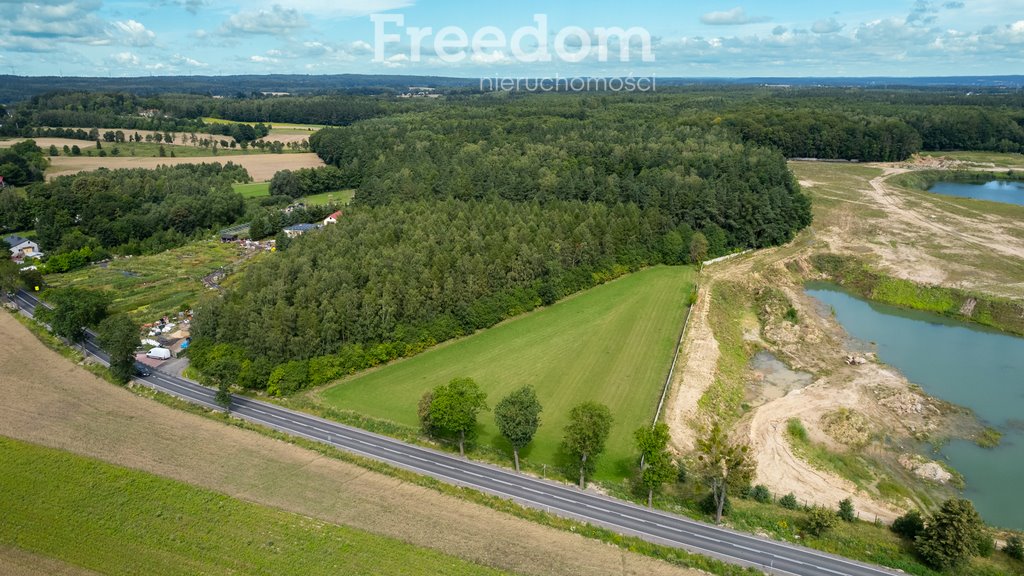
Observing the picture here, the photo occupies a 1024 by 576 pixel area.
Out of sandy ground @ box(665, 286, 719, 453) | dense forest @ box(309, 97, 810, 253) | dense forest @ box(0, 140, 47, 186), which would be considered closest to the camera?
sandy ground @ box(665, 286, 719, 453)

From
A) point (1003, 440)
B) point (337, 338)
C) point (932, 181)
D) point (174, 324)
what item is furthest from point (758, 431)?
point (932, 181)

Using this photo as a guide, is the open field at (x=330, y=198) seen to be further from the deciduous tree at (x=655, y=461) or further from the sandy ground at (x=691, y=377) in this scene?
the deciduous tree at (x=655, y=461)

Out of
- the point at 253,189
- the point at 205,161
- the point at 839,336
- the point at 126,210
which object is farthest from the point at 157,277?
the point at 839,336

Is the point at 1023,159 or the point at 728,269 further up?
the point at 1023,159

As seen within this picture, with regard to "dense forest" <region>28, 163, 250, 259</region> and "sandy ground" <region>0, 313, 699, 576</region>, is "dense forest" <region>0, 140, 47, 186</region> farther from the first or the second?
"sandy ground" <region>0, 313, 699, 576</region>

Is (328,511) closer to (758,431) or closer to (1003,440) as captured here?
(758,431)

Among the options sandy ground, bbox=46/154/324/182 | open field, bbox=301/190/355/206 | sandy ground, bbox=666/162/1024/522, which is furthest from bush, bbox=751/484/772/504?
sandy ground, bbox=46/154/324/182
